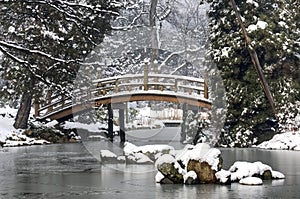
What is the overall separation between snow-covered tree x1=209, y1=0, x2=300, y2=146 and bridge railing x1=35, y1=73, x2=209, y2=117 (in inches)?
59.8

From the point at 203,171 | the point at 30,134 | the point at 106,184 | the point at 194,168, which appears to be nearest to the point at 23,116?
the point at 30,134

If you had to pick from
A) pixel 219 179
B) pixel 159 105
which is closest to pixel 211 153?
pixel 219 179

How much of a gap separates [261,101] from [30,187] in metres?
14.4

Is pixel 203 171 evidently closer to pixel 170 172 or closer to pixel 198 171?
pixel 198 171

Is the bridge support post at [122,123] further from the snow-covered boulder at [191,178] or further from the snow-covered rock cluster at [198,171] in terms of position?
the snow-covered boulder at [191,178]

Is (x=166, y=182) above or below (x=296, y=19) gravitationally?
below

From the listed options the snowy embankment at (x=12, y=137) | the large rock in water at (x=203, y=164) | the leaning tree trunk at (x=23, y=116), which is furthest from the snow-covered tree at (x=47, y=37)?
the large rock in water at (x=203, y=164)

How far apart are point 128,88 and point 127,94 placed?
0.37 m

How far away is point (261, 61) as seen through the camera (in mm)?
23672

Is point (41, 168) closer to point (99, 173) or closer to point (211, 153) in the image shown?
point (99, 173)

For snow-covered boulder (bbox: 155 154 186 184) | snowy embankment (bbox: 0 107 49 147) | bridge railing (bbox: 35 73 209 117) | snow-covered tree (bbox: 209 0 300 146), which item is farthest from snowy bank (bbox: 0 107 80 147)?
snow-covered boulder (bbox: 155 154 186 184)

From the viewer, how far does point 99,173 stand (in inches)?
474

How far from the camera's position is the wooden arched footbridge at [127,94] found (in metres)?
24.5

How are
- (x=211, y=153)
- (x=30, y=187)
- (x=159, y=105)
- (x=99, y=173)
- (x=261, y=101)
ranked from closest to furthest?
1. (x=30, y=187)
2. (x=211, y=153)
3. (x=99, y=173)
4. (x=261, y=101)
5. (x=159, y=105)
